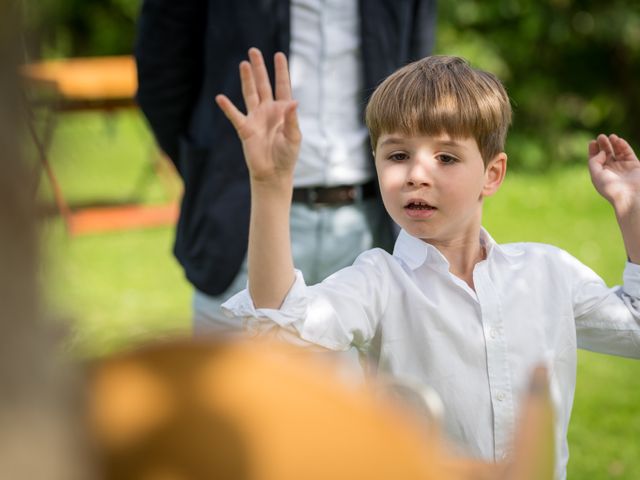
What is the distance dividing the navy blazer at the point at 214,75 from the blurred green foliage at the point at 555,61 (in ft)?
28.7

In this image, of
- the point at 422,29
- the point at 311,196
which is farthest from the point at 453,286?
the point at 422,29

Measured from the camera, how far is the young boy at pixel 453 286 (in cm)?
202

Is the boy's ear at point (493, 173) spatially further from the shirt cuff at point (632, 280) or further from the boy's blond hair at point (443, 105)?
the shirt cuff at point (632, 280)

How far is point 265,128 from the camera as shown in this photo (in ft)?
6.34

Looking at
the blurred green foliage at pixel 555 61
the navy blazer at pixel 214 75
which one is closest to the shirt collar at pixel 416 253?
the navy blazer at pixel 214 75

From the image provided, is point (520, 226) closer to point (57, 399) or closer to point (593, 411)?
point (593, 411)

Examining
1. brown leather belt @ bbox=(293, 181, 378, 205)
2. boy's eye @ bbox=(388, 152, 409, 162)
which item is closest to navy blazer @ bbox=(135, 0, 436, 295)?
brown leather belt @ bbox=(293, 181, 378, 205)

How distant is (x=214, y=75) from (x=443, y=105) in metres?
1.14

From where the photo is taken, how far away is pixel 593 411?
16.9 ft

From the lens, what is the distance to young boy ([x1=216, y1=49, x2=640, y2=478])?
2.02 meters

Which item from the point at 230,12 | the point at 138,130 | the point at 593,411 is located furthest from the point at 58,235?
the point at 138,130

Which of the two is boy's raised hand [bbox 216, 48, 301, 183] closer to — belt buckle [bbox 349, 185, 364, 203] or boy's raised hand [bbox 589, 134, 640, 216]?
boy's raised hand [bbox 589, 134, 640, 216]

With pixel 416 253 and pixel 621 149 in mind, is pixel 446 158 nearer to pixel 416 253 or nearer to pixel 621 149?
pixel 416 253

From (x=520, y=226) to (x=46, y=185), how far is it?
8.13m
